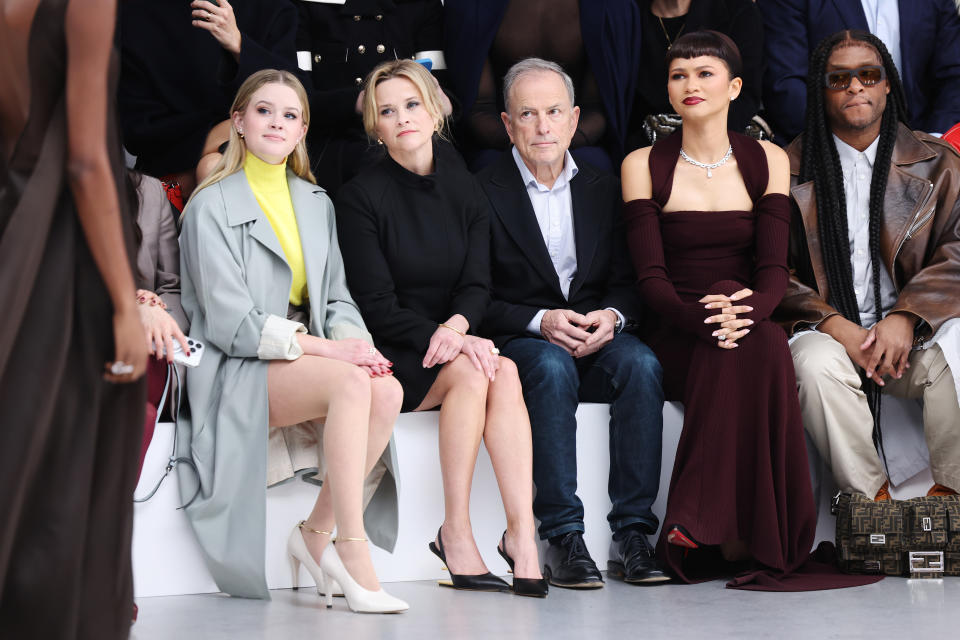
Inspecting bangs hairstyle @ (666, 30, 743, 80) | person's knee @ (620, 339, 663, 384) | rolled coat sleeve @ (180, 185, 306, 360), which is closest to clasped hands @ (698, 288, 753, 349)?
person's knee @ (620, 339, 663, 384)

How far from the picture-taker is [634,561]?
10.1 feet

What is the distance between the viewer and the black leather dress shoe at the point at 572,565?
9.73 feet

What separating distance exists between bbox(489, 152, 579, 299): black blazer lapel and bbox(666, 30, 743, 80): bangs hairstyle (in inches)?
24.8

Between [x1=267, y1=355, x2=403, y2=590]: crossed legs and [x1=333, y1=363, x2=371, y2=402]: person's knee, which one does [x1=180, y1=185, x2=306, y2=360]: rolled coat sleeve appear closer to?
[x1=267, y1=355, x2=403, y2=590]: crossed legs

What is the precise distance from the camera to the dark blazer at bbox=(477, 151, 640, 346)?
3.54 m

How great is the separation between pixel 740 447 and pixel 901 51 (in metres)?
2.16

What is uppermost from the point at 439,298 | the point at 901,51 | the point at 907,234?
the point at 901,51

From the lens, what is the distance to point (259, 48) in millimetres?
3713

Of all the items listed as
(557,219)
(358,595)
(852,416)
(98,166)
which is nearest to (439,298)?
(557,219)

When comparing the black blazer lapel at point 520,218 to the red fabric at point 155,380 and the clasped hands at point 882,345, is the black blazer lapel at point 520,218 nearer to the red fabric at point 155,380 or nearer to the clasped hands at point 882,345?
the clasped hands at point 882,345

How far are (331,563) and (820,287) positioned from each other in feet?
6.03

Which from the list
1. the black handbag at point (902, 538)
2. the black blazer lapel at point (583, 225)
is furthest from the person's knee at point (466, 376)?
the black handbag at point (902, 538)

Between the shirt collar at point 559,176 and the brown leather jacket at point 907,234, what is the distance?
729 mm

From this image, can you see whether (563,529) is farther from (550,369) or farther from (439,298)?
(439,298)
